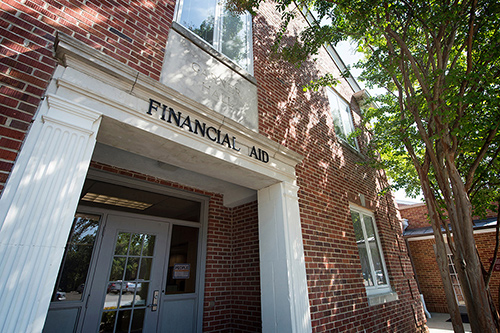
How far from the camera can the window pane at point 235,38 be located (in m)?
4.68

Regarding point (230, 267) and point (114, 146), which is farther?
point (230, 267)

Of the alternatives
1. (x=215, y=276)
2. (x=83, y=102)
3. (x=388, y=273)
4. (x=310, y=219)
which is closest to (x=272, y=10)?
(x=310, y=219)

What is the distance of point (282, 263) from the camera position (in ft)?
11.5

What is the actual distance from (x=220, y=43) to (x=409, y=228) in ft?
46.5

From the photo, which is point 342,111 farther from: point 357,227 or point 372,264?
point 372,264

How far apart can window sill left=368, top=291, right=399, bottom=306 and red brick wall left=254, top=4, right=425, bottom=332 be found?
0.33ft

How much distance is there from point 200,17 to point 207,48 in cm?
98

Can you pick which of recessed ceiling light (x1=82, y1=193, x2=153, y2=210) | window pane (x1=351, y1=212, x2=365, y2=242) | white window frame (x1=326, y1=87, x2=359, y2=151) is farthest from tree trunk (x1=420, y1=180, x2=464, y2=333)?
recessed ceiling light (x1=82, y1=193, x2=153, y2=210)

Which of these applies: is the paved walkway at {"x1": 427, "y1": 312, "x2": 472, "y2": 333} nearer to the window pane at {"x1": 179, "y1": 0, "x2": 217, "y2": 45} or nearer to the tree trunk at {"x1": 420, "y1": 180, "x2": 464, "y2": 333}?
the tree trunk at {"x1": 420, "y1": 180, "x2": 464, "y2": 333}

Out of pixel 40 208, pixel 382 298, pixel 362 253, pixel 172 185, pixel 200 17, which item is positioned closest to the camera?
pixel 40 208

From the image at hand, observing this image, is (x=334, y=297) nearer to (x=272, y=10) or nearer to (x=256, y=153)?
(x=256, y=153)

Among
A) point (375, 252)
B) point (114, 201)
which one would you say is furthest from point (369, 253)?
point (114, 201)

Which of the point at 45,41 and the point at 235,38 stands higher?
the point at 235,38

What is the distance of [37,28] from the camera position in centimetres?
230
